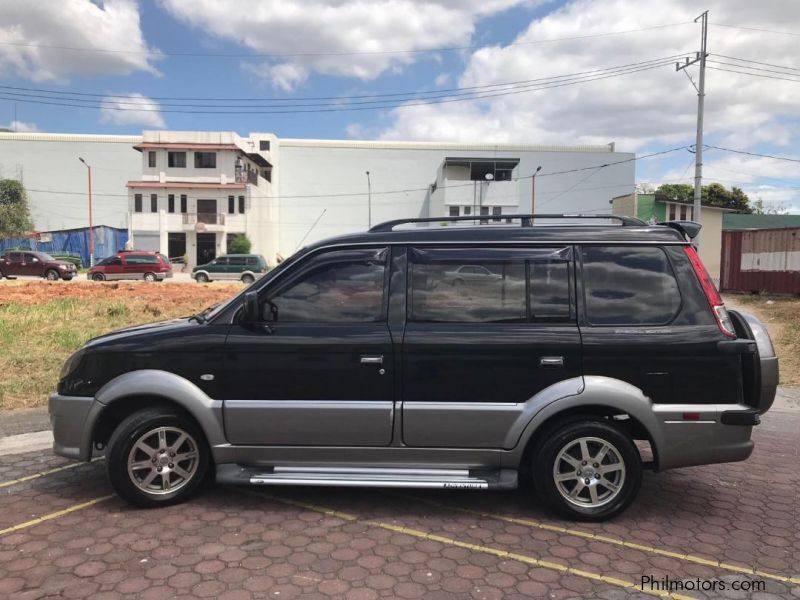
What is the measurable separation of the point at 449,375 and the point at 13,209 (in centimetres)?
6815

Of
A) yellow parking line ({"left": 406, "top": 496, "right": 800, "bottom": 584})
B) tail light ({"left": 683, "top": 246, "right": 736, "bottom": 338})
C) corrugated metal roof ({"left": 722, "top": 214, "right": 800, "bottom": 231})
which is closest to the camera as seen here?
yellow parking line ({"left": 406, "top": 496, "right": 800, "bottom": 584})

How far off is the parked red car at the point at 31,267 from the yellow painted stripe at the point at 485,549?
109ft

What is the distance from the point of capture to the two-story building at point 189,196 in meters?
51.2

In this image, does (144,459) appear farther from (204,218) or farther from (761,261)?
(204,218)

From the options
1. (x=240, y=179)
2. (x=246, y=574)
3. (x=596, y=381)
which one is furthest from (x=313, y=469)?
(x=240, y=179)

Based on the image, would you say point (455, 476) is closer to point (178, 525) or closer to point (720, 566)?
point (720, 566)

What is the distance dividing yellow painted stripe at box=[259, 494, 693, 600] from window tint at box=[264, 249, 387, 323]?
132cm

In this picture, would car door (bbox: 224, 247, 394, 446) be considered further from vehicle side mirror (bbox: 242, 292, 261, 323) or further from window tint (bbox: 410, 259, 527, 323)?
window tint (bbox: 410, 259, 527, 323)

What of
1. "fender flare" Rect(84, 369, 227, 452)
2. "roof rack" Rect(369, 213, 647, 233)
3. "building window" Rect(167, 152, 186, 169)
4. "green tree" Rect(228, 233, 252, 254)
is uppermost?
"building window" Rect(167, 152, 186, 169)

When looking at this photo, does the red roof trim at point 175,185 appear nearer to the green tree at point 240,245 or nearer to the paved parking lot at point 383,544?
the green tree at point 240,245

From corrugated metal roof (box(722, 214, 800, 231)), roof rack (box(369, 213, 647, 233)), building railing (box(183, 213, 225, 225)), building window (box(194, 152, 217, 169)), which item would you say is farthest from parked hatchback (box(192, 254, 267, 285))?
corrugated metal roof (box(722, 214, 800, 231))

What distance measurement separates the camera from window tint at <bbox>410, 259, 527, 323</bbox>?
4.00 metres

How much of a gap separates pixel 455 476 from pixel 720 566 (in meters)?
1.60

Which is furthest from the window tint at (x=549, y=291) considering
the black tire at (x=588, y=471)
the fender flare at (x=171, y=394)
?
the fender flare at (x=171, y=394)
